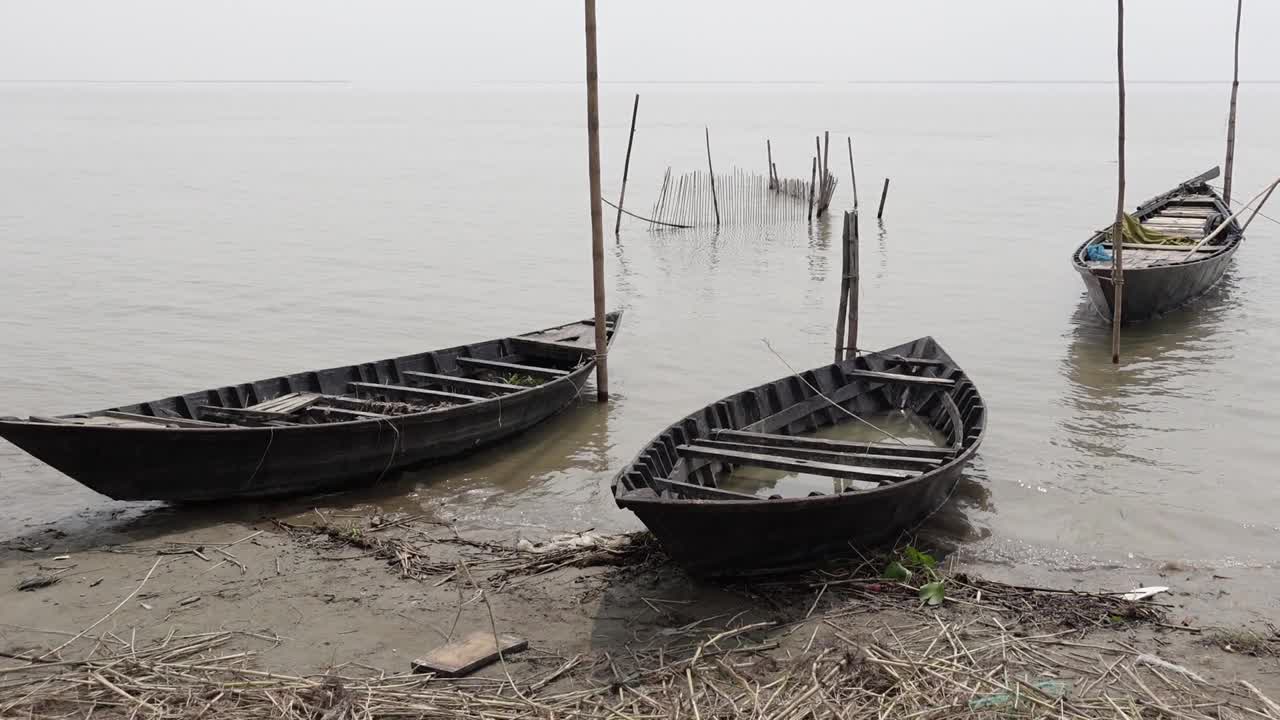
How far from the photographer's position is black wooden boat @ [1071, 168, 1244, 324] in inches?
541

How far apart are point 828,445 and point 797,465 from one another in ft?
1.68

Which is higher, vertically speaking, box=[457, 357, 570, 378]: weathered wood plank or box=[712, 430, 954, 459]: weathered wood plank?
box=[457, 357, 570, 378]: weathered wood plank

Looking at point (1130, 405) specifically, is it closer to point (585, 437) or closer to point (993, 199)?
point (585, 437)

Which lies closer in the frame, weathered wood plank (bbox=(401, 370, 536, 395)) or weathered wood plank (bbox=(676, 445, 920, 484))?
weathered wood plank (bbox=(676, 445, 920, 484))

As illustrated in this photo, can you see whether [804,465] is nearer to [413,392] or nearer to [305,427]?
[305,427]

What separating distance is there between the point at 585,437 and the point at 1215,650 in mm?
5971

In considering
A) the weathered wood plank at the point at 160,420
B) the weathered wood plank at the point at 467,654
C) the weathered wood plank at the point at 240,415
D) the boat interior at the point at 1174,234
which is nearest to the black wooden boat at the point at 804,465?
the weathered wood plank at the point at 467,654

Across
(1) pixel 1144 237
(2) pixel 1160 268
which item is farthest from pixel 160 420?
(1) pixel 1144 237

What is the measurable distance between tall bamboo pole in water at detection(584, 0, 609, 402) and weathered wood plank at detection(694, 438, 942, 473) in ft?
8.68

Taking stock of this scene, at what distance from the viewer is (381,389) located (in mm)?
9781

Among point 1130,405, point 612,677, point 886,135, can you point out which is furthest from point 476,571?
point 886,135

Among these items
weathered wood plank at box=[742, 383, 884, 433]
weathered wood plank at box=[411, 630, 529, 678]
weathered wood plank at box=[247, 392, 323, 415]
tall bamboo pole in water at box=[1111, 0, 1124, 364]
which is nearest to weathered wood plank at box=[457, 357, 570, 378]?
weathered wood plank at box=[247, 392, 323, 415]

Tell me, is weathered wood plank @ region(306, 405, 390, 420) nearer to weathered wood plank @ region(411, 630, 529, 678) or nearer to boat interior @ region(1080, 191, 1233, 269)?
weathered wood plank @ region(411, 630, 529, 678)

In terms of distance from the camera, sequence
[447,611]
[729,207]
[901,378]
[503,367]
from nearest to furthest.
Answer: [447,611]
[901,378]
[503,367]
[729,207]
